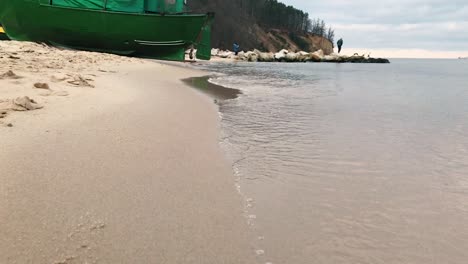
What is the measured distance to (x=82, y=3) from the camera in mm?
17734

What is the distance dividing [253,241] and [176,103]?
428 cm

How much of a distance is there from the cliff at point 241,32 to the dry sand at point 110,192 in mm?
43387

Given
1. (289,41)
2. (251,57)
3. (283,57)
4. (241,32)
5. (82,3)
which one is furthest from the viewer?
(289,41)

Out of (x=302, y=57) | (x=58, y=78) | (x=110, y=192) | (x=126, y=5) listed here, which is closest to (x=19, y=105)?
(x=110, y=192)

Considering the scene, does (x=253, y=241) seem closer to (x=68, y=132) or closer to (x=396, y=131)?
(x=68, y=132)

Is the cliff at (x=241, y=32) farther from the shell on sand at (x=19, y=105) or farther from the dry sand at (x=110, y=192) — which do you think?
the dry sand at (x=110, y=192)

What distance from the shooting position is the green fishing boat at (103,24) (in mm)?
17328

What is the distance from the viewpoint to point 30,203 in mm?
1936

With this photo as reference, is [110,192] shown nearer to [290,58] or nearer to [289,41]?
[290,58]

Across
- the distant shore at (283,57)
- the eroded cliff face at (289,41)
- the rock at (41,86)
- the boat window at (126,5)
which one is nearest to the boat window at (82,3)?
the boat window at (126,5)

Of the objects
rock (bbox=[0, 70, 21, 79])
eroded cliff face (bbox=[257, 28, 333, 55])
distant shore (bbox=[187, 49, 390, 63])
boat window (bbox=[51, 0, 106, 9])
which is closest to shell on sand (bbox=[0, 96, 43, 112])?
rock (bbox=[0, 70, 21, 79])

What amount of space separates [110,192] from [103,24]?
16.9 m

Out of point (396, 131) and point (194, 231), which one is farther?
point (396, 131)

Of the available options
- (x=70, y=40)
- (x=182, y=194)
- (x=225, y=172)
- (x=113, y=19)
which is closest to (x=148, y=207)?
(x=182, y=194)
